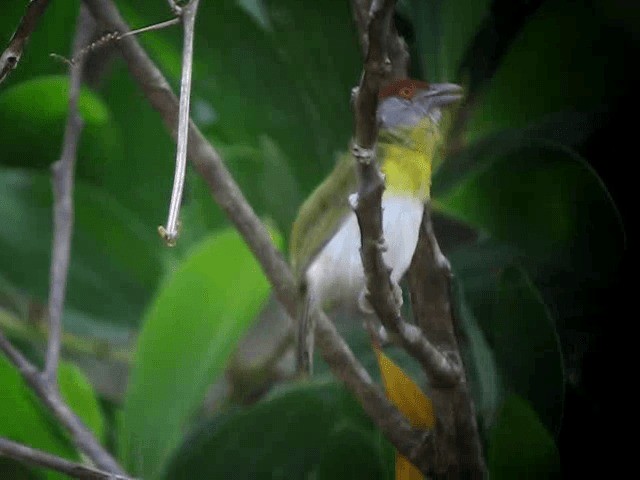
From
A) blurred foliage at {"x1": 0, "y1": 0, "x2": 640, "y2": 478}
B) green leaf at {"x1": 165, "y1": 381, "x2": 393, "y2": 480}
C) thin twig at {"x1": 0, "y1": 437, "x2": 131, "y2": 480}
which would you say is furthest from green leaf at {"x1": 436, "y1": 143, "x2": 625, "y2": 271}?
thin twig at {"x1": 0, "y1": 437, "x2": 131, "y2": 480}

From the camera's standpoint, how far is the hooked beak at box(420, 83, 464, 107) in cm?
53

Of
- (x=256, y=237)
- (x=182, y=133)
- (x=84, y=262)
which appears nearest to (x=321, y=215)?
(x=256, y=237)

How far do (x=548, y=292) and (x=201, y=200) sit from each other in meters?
0.28

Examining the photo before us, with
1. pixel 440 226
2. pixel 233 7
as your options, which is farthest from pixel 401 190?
pixel 233 7

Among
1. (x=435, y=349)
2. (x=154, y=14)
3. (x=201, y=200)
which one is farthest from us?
(x=201, y=200)

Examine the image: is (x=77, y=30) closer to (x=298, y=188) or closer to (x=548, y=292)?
(x=298, y=188)

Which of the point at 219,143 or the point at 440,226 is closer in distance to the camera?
the point at 440,226

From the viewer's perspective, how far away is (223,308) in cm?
69

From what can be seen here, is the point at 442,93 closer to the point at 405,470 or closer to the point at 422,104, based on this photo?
the point at 422,104

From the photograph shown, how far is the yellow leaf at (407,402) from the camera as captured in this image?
519mm

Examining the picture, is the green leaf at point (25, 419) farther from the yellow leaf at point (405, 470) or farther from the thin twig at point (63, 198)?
the yellow leaf at point (405, 470)

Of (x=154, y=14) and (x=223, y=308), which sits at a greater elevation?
(x=154, y=14)

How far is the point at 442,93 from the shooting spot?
0.54 m

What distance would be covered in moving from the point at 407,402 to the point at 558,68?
190 millimetres
